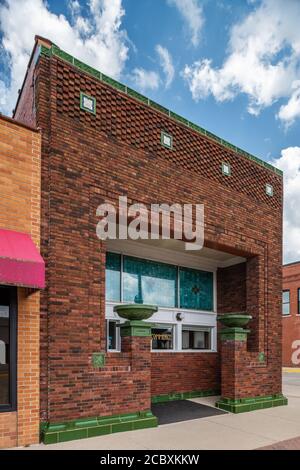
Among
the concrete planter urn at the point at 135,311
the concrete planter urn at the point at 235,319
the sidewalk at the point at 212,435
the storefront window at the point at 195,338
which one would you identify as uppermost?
the concrete planter urn at the point at 135,311

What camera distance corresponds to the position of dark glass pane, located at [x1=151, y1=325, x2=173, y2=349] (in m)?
11.3

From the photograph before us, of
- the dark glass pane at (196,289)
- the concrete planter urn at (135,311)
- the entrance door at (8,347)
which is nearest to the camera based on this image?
the entrance door at (8,347)

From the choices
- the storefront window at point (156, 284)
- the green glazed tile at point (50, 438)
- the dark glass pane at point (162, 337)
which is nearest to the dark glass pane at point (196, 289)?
the storefront window at point (156, 284)

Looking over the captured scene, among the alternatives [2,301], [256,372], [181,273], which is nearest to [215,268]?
[181,273]

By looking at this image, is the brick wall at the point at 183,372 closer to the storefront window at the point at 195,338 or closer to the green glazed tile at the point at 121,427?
the storefront window at the point at 195,338

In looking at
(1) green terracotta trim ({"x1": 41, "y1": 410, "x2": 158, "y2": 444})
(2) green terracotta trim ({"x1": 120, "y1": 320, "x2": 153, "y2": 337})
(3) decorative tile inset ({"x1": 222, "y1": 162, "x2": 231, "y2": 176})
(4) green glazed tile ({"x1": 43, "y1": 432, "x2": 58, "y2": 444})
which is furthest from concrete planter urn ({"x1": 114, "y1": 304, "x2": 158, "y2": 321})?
(3) decorative tile inset ({"x1": 222, "y1": 162, "x2": 231, "y2": 176})

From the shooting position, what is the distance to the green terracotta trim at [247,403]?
9.84 m

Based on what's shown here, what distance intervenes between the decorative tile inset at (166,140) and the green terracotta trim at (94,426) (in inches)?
227

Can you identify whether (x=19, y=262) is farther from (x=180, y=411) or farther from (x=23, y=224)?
(x=180, y=411)

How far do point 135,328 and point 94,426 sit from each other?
6.26 ft

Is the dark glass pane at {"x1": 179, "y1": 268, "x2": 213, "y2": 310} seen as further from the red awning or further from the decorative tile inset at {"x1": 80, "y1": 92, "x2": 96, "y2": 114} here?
the red awning

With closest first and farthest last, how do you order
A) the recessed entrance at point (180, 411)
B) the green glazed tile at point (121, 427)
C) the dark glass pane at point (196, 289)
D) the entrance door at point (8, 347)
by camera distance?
the entrance door at point (8, 347), the green glazed tile at point (121, 427), the recessed entrance at point (180, 411), the dark glass pane at point (196, 289)

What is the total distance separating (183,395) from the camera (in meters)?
11.4

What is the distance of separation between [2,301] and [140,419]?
354 centimetres
